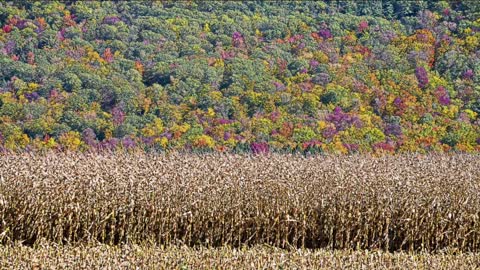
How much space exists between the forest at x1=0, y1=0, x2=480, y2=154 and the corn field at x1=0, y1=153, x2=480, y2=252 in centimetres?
1641

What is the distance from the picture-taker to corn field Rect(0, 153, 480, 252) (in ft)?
38.2

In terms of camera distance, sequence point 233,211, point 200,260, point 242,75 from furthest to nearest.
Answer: point 242,75 → point 233,211 → point 200,260

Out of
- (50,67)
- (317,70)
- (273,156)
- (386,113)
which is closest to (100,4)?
(50,67)

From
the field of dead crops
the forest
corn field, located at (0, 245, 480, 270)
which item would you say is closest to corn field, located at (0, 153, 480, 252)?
the field of dead crops

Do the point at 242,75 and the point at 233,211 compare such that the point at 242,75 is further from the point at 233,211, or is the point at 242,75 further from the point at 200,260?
the point at 200,260

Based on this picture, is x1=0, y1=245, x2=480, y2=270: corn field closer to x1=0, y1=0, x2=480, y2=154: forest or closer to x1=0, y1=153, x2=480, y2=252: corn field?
x1=0, y1=153, x2=480, y2=252: corn field

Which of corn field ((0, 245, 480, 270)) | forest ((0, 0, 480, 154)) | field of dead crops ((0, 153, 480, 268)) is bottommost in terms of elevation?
forest ((0, 0, 480, 154))

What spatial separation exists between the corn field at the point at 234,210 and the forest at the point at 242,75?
1641cm

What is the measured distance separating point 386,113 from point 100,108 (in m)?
11.1

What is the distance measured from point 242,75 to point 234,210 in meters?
28.6

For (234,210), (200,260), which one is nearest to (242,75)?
(234,210)

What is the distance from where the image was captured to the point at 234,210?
39.1ft

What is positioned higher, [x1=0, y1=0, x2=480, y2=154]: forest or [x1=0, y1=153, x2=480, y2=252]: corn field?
[x1=0, y1=153, x2=480, y2=252]: corn field

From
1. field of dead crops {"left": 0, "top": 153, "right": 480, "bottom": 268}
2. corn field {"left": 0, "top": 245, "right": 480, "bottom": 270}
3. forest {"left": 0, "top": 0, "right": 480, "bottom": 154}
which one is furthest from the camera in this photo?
forest {"left": 0, "top": 0, "right": 480, "bottom": 154}
